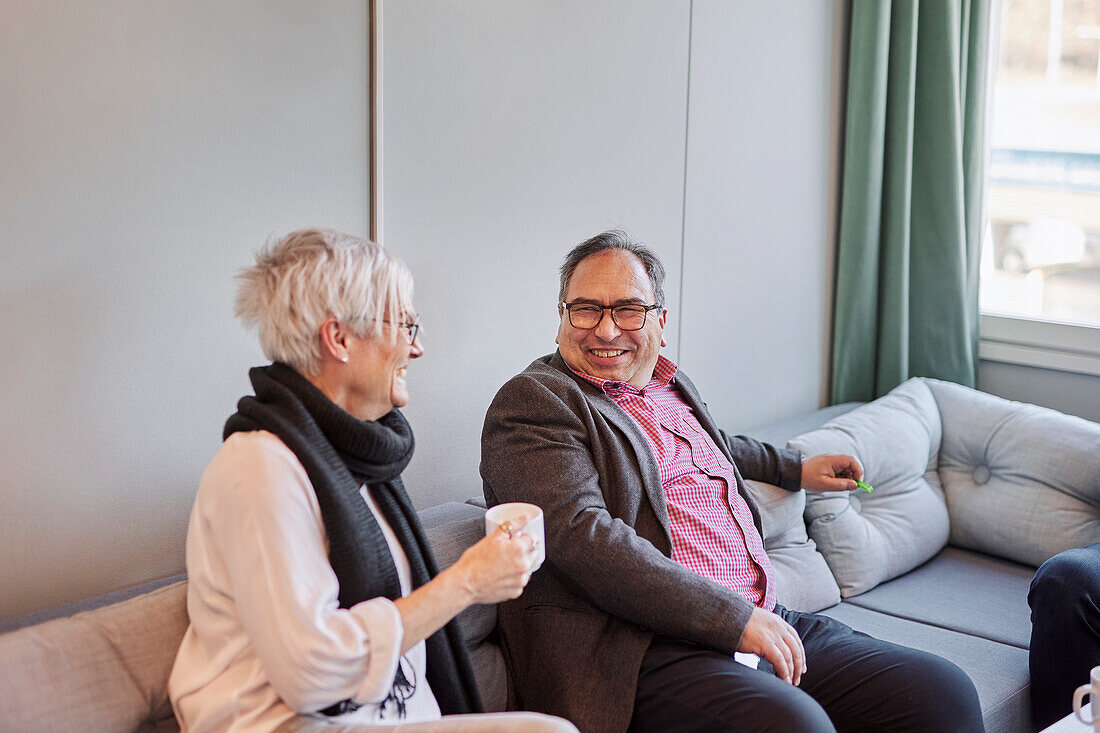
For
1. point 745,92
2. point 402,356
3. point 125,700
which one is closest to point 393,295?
point 402,356

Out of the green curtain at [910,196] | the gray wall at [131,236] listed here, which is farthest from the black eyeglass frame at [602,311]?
the green curtain at [910,196]

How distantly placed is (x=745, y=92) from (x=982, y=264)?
121cm

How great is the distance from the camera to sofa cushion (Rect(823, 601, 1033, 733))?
210cm

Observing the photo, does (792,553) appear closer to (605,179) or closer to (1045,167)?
(605,179)

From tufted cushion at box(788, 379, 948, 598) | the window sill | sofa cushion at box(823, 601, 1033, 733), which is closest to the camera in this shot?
sofa cushion at box(823, 601, 1033, 733)

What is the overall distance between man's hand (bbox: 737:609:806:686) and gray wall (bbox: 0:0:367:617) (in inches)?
39.8

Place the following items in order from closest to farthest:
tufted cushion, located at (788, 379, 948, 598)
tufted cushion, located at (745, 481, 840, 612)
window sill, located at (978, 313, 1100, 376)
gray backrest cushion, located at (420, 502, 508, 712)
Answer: gray backrest cushion, located at (420, 502, 508, 712)
tufted cushion, located at (745, 481, 840, 612)
tufted cushion, located at (788, 379, 948, 598)
window sill, located at (978, 313, 1100, 376)

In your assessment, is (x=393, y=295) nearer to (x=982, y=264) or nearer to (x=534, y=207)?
(x=534, y=207)

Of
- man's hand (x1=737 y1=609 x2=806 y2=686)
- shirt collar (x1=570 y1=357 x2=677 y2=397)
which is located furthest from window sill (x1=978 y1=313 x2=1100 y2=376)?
man's hand (x1=737 y1=609 x2=806 y2=686)

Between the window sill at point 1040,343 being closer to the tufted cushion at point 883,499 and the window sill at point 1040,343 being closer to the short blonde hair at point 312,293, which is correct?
the tufted cushion at point 883,499

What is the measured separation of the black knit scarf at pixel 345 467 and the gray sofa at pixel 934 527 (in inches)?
14.7

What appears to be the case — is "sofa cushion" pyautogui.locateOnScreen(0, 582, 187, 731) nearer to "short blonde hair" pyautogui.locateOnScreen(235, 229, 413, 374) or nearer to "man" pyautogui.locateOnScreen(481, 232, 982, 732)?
"short blonde hair" pyautogui.locateOnScreen(235, 229, 413, 374)

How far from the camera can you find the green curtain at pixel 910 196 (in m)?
3.19

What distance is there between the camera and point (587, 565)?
1771 millimetres
